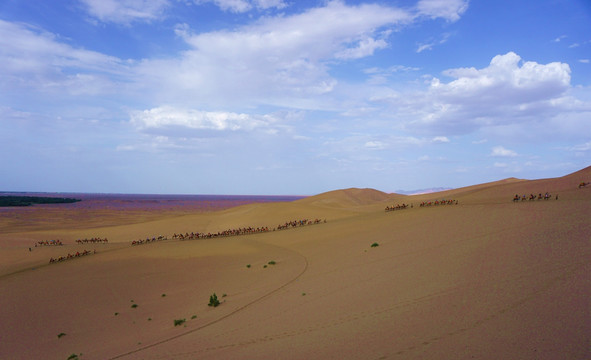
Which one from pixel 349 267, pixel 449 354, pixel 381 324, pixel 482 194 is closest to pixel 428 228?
pixel 349 267

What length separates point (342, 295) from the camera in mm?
8484

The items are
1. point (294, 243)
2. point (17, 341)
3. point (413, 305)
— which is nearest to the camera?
point (413, 305)

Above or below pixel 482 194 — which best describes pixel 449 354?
below

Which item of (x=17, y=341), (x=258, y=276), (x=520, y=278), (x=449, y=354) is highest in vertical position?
(x=520, y=278)

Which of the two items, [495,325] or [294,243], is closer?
[495,325]

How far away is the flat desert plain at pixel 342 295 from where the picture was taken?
212 inches

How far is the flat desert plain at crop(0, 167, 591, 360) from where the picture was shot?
17.7 feet

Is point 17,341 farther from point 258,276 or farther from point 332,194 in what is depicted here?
point 332,194

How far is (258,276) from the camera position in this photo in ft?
42.3

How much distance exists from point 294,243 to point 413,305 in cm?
1273

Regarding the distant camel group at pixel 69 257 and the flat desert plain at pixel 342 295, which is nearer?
the flat desert plain at pixel 342 295

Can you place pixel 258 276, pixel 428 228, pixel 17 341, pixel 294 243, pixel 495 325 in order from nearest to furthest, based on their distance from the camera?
pixel 495 325 < pixel 17 341 < pixel 258 276 < pixel 428 228 < pixel 294 243

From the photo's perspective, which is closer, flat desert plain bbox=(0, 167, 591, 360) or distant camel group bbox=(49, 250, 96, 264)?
flat desert plain bbox=(0, 167, 591, 360)

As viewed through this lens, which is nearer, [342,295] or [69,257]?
[342,295]
